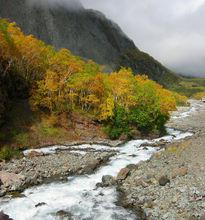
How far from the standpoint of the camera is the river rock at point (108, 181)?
4480 cm

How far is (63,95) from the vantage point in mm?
79625

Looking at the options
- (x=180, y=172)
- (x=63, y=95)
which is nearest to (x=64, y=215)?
(x=180, y=172)

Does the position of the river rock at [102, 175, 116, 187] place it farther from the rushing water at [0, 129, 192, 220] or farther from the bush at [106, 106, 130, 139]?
the bush at [106, 106, 130, 139]

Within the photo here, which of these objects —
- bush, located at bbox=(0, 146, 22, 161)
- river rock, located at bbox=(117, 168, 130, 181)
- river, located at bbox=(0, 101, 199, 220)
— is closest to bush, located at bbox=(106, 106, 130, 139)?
bush, located at bbox=(0, 146, 22, 161)

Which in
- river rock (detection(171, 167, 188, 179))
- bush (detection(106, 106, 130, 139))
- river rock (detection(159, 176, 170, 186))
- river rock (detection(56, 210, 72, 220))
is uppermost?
bush (detection(106, 106, 130, 139))

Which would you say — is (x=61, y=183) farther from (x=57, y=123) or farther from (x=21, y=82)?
(x=21, y=82)

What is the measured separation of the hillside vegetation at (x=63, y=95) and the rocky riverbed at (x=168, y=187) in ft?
90.2

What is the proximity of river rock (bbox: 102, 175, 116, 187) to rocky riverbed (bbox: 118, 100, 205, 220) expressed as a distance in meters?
0.95

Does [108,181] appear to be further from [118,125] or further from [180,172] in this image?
[118,125]

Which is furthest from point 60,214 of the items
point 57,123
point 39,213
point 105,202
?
point 57,123

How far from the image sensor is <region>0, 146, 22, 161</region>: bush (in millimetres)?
55409

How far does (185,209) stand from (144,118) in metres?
48.2

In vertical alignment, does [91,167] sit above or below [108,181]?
above

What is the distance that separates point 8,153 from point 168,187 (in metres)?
26.3
